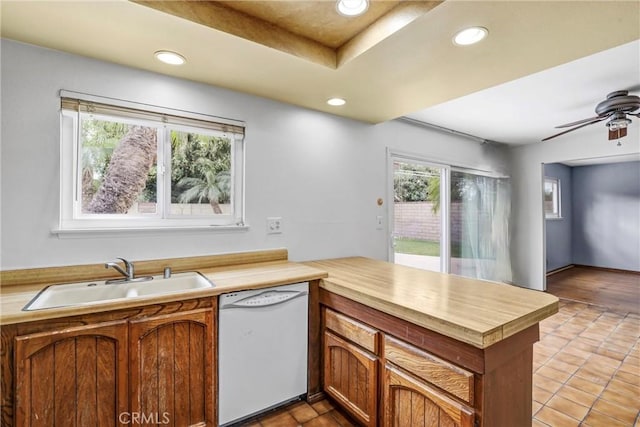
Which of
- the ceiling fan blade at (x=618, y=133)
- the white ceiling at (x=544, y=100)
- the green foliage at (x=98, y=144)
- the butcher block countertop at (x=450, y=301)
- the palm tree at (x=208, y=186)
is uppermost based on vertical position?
the white ceiling at (x=544, y=100)

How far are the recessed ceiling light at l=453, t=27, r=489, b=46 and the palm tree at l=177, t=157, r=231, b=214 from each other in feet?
5.54

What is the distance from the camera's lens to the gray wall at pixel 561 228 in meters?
5.72

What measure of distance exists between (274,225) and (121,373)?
131 cm

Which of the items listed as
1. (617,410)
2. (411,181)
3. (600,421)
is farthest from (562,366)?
(411,181)

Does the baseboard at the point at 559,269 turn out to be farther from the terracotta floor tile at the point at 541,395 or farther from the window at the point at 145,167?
the window at the point at 145,167

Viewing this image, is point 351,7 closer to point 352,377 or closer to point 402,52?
point 402,52

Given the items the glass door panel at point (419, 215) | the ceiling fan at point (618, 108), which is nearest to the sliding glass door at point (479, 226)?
the glass door panel at point (419, 215)

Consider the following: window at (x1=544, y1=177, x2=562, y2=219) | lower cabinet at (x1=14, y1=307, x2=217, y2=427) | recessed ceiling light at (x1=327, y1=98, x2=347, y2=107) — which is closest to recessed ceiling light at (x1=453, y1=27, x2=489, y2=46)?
recessed ceiling light at (x1=327, y1=98, x2=347, y2=107)

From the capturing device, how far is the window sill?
5.40ft

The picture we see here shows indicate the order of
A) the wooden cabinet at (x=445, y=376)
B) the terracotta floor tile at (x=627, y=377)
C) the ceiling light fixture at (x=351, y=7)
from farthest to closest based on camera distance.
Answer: the terracotta floor tile at (x=627, y=377) → the ceiling light fixture at (x=351, y=7) → the wooden cabinet at (x=445, y=376)

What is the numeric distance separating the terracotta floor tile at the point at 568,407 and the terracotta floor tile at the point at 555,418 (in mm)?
43

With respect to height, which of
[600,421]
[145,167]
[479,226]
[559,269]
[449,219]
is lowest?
[600,421]

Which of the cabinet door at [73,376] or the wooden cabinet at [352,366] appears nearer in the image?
the cabinet door at [73,376]

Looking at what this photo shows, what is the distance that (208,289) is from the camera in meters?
1.53
